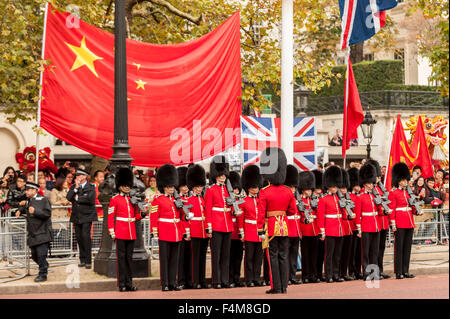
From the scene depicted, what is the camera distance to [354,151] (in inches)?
1187

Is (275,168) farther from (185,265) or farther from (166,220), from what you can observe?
(185,265)

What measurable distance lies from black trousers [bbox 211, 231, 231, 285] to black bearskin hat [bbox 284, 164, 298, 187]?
46.0 inches

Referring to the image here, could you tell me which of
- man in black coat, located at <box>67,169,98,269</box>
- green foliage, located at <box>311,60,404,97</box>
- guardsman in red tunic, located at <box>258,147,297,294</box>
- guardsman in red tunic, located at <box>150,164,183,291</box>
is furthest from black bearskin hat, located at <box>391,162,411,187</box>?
green foliage, located at <box>311,60,404,97</box>

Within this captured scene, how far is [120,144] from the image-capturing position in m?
12.0

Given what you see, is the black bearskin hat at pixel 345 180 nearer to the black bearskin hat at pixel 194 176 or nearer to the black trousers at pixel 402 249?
the black trousers at pixel 402 249

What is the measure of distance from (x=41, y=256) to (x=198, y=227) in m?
2.30

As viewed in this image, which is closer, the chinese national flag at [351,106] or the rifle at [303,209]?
the rifle at [303,209]

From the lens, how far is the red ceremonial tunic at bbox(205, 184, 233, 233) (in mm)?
12094

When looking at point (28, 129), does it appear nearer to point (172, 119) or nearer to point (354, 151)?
point (354, 151)

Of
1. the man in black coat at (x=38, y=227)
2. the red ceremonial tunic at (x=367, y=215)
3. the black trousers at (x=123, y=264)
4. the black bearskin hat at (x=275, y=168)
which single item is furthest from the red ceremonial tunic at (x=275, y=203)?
the man in black coat at (x=38, y=227)

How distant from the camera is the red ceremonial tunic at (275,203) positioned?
11.1m

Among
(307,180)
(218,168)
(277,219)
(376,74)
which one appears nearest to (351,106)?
(307,180)

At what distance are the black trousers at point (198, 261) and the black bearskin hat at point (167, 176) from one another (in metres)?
0.93
